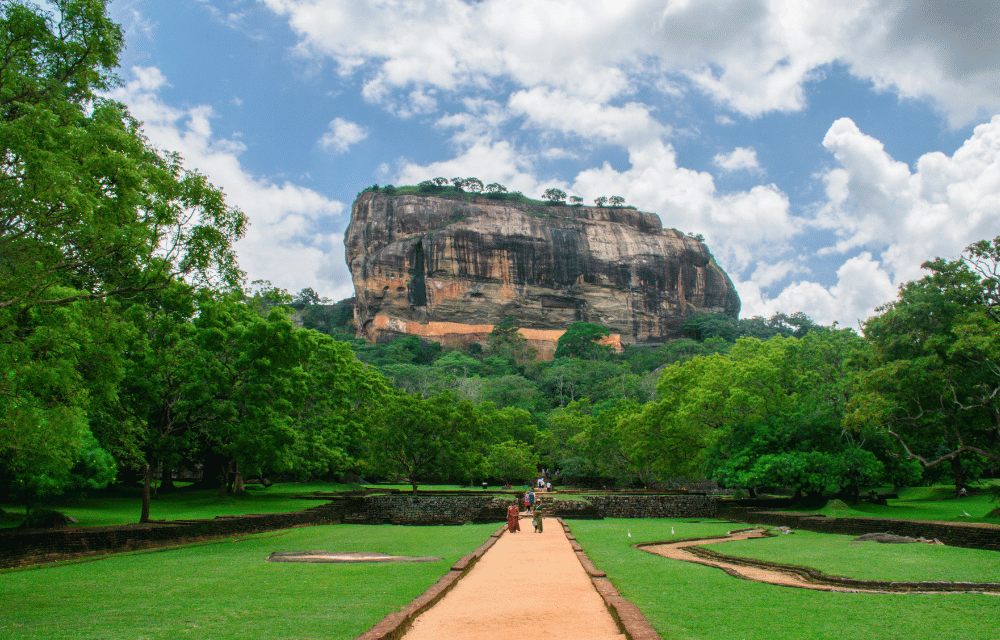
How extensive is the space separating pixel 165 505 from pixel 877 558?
22.1m

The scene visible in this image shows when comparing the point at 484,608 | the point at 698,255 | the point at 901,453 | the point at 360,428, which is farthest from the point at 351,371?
the point at 698,255

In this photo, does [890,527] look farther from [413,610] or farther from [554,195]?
[554,195]

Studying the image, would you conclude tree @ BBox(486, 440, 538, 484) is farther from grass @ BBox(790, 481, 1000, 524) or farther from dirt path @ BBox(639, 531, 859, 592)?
dirt path @ BBox(639, 531, 859, 592)

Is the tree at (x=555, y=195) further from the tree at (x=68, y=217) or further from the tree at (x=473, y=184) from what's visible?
the tree at (x=68, y=217)

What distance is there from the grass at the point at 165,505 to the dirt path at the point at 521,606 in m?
11.8

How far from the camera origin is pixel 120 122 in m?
9.40

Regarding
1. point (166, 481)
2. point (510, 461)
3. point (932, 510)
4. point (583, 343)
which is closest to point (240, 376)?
point (166, 481)

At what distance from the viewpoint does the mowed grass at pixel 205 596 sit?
18.1 ft

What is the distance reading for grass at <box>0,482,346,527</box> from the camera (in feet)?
59.6

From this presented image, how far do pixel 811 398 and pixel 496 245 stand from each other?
7190 centimetres

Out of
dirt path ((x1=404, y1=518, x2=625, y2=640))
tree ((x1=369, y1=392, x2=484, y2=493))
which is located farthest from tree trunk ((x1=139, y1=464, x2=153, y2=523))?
tree ((x1=369, y1=392, x2=484, y2=493))

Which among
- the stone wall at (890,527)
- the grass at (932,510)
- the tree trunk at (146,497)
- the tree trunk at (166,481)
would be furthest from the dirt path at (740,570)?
the tree trunk at (166,481)

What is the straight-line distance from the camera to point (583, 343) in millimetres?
88188

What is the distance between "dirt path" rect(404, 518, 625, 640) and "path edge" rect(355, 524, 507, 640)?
0.08 m
